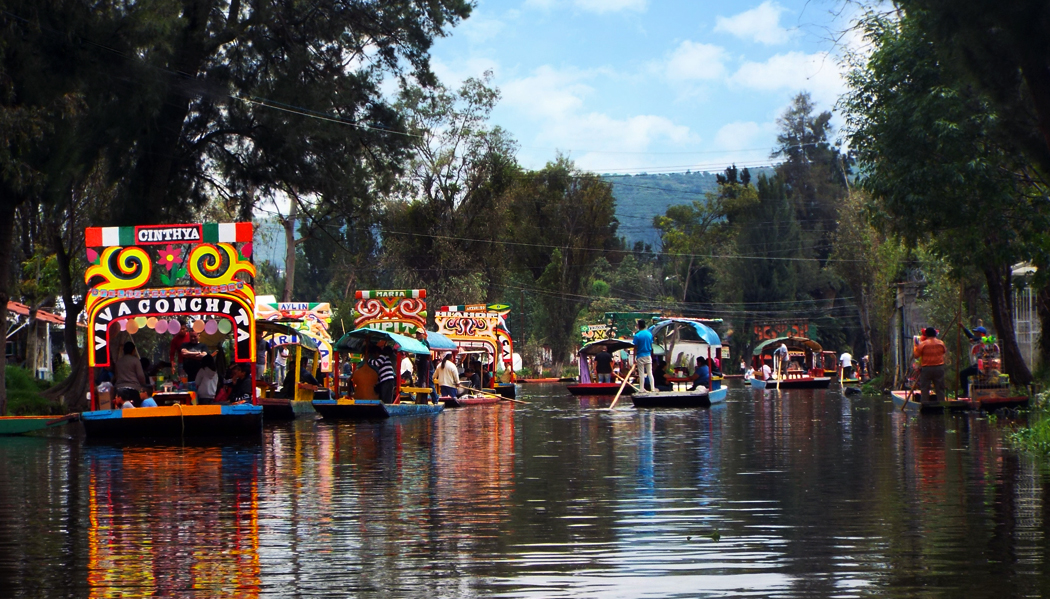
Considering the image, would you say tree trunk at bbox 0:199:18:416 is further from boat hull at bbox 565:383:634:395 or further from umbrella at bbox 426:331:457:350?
boat hull at bbox 565:383:634:395

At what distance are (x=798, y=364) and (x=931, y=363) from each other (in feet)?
151

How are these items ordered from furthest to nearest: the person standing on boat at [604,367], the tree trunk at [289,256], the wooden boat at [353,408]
→ 1. the tree trunk at [289,256]
2. the person standing on boat at [604,367]
3. the wooden boat at [353,408]

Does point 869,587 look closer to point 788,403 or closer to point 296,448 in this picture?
point 296,448

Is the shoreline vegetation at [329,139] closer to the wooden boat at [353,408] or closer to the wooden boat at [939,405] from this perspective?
the wooden boat at [939,405]

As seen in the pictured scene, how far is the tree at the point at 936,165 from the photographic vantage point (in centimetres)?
2466

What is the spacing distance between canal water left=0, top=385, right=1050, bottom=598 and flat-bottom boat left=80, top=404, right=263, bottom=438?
1.73 m

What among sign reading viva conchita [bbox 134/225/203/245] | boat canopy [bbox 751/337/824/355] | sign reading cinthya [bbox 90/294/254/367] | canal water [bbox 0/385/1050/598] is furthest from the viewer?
boat canopy [bbox 751/337/824/355]

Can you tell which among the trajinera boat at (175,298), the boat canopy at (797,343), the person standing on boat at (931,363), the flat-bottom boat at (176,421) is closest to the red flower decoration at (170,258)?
the trajinera boat at (175,298)

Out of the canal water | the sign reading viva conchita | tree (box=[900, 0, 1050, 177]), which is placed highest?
tree (box=[900, 0, 1050, 177])

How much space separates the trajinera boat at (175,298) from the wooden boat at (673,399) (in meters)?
12.5

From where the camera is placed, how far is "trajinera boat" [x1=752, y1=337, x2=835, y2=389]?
55469 millimetres

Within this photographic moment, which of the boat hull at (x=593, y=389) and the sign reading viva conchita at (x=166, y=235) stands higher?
the sign reading viva conchita at (x=166, y=235)

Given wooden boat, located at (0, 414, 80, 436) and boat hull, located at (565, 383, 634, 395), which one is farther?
boat hull, located at (565, 383, 634, 395)

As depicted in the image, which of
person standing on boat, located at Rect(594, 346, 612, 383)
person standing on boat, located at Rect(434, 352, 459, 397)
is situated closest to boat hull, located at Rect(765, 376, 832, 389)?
person standing on boat, located at Rect(594, 346, 612, 383)
